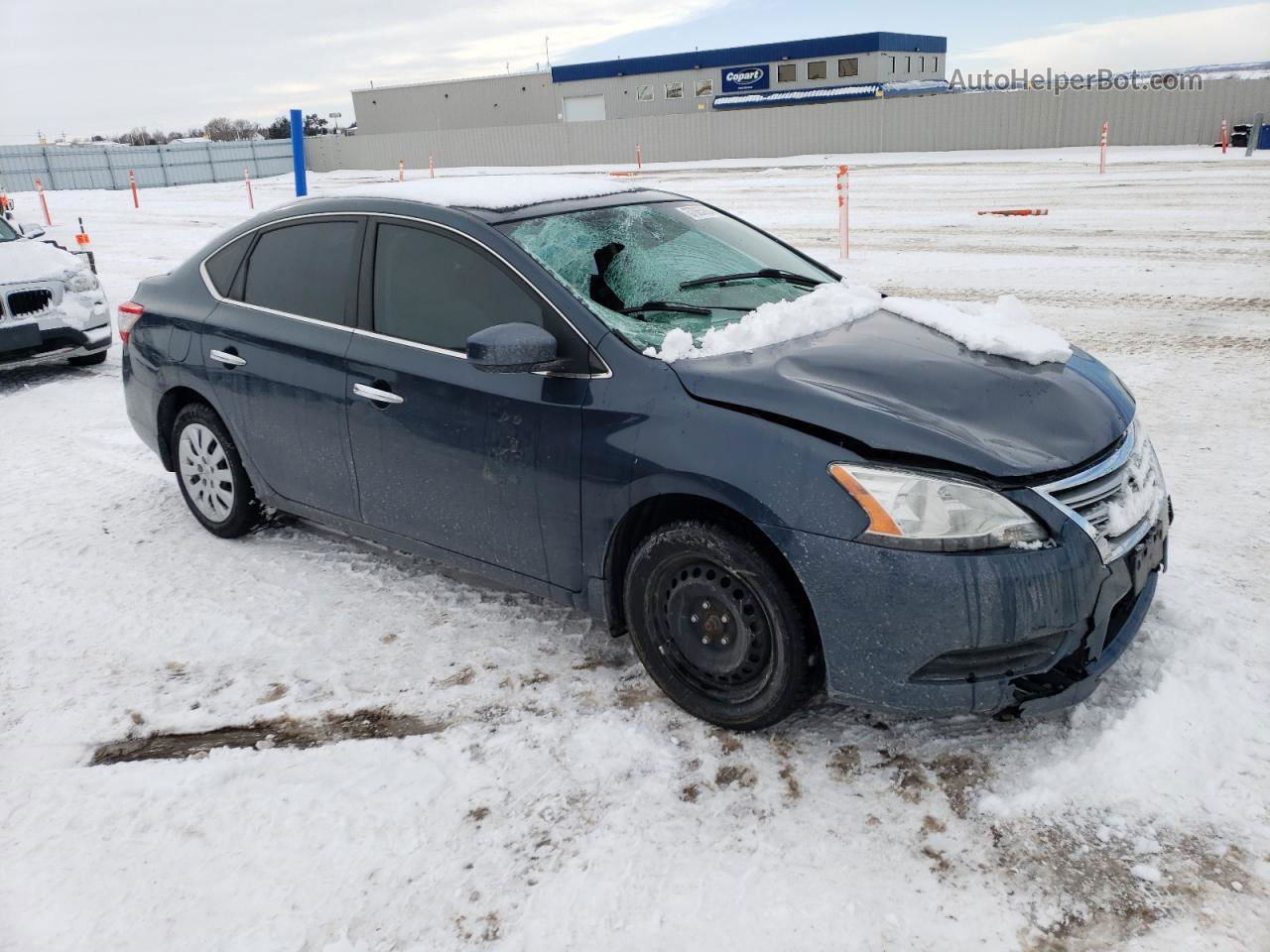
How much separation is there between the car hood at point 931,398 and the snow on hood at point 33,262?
23.8 ft

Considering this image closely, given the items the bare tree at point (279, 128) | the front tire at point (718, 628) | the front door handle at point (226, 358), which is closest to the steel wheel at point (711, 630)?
the front tire at point (718, 628)

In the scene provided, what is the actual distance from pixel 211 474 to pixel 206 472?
0.13ft

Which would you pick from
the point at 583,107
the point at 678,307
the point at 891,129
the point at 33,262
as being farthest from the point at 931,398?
the point at 583,107

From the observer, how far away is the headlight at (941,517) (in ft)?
8.82

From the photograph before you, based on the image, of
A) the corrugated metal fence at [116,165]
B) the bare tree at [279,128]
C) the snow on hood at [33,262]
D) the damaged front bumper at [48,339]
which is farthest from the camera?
the bare tree at [279,128]

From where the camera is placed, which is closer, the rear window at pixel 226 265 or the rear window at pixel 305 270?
the rear window at pixel 305 270

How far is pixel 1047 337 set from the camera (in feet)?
11.5

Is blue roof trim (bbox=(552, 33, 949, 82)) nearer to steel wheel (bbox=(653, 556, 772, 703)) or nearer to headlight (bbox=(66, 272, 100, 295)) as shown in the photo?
headlight (bbox=(66, 272, 100, 295))

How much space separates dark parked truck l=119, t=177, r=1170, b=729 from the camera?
274 cm

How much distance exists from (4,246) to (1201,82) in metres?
34.5

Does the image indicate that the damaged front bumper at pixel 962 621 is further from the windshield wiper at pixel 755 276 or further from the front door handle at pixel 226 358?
the front door handle at pixel 226 358

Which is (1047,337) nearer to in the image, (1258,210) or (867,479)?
(867,479)

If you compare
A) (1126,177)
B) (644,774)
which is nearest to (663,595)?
(644,774)

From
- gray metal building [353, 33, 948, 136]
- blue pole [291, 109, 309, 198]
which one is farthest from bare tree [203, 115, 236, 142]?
blue pole [291, 109, 309, 198]
